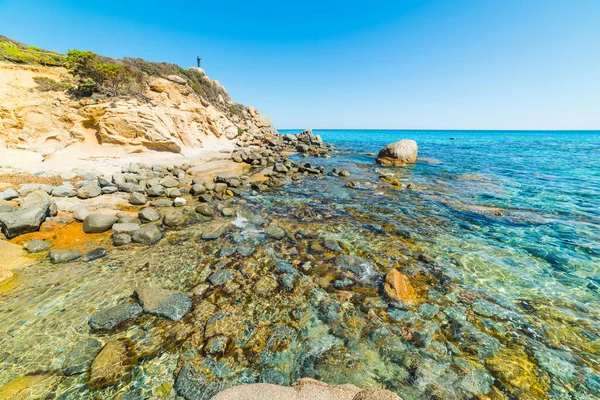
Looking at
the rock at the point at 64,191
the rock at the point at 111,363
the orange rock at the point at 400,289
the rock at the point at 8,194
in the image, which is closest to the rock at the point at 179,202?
the rock at the point at 64,191

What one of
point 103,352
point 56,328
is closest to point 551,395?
point 103,352

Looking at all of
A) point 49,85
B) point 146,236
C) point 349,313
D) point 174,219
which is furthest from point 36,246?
point 49,85

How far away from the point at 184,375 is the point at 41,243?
7034 mm

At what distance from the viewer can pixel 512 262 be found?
694 centimetres

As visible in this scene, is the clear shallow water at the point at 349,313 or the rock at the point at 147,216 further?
the rock at the point at 147,216

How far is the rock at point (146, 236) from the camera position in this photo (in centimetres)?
759

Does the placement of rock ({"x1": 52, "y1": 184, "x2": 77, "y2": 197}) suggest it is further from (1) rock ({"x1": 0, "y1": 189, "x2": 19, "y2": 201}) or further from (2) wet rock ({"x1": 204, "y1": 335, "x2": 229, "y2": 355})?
(2) wet rock ({"x1": 204, "y1": 335, "x2": 229, "y2": 355})

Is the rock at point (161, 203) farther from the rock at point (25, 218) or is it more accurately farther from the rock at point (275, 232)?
the rock at point (275, 232)

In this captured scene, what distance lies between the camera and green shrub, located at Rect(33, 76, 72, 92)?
1756 centimetres

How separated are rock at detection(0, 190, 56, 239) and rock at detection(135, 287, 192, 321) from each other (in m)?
5.53

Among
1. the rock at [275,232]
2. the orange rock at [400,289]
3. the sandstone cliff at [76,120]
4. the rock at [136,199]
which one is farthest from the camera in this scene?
the sandstone cliff at [76,120]

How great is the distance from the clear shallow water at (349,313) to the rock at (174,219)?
0.56m

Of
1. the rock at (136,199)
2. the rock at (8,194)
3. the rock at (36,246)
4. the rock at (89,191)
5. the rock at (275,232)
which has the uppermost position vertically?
the rock at (8,194)

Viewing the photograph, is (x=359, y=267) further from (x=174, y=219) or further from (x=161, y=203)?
(x=161, y=203)
